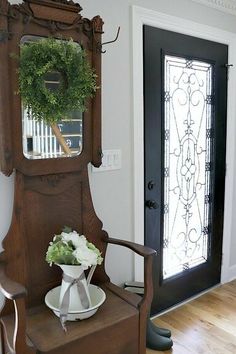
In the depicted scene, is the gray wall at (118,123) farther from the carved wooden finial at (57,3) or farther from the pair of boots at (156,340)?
the pair of boots at (156,340)

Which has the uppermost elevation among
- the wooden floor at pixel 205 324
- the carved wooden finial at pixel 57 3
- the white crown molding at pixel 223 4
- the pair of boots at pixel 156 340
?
the white crown molding at pixel 223 4

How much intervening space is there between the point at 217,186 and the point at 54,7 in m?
1.85

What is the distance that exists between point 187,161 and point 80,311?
1410 millimetres

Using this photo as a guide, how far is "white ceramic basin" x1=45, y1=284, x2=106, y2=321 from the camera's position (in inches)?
59.3

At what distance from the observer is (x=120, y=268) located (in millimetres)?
2189

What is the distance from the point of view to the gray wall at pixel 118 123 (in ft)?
6.48

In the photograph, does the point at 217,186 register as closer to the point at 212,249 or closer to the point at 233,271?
the point at 212,249

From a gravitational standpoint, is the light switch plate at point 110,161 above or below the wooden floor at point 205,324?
above

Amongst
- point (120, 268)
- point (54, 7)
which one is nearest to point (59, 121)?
point (54, 7)

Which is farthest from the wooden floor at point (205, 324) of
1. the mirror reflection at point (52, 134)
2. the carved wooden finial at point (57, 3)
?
the carved wooden finial at point (57, 3)

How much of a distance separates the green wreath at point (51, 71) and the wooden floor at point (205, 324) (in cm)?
156

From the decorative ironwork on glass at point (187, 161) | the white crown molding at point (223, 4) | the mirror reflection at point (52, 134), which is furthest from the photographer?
the white crown molding at point (223, 4)

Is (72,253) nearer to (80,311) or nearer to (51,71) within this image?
(80,311)

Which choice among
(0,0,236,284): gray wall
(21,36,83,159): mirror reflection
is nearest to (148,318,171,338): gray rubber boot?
(0,0,236,284): gray wall
